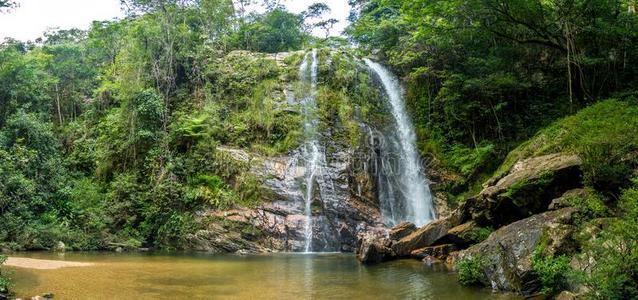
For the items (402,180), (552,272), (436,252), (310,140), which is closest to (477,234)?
(436,252)

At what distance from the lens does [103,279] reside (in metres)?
10.2

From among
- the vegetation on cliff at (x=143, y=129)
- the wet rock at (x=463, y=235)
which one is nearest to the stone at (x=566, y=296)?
the wet rock at (x=463, y=235)

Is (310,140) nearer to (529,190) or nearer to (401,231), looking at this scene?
(401,231)

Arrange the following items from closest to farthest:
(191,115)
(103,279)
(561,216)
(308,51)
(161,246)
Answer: (561,216)
(103,279)
(161,246)
(191,115)
(308,51)

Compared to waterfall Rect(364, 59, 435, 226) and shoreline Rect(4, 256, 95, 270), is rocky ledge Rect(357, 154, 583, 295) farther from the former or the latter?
shoreline Rect(4, 256, 95, 270)

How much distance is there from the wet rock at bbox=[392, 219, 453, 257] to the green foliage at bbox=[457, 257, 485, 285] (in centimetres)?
403

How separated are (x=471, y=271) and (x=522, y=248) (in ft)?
3.63

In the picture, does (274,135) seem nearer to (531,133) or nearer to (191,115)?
(191,115)

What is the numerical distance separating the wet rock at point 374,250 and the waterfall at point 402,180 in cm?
569

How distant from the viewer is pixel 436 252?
13.4m

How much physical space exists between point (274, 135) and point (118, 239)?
318 inches

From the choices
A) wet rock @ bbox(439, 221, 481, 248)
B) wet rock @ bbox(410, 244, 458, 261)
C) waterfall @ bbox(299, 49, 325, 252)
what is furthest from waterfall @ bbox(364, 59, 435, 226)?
wet rock @ bbox(439, 221, 481, 248)

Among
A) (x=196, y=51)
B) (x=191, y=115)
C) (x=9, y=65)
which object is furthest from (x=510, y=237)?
(x=9, y=65)

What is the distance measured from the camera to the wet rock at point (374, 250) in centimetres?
1348
